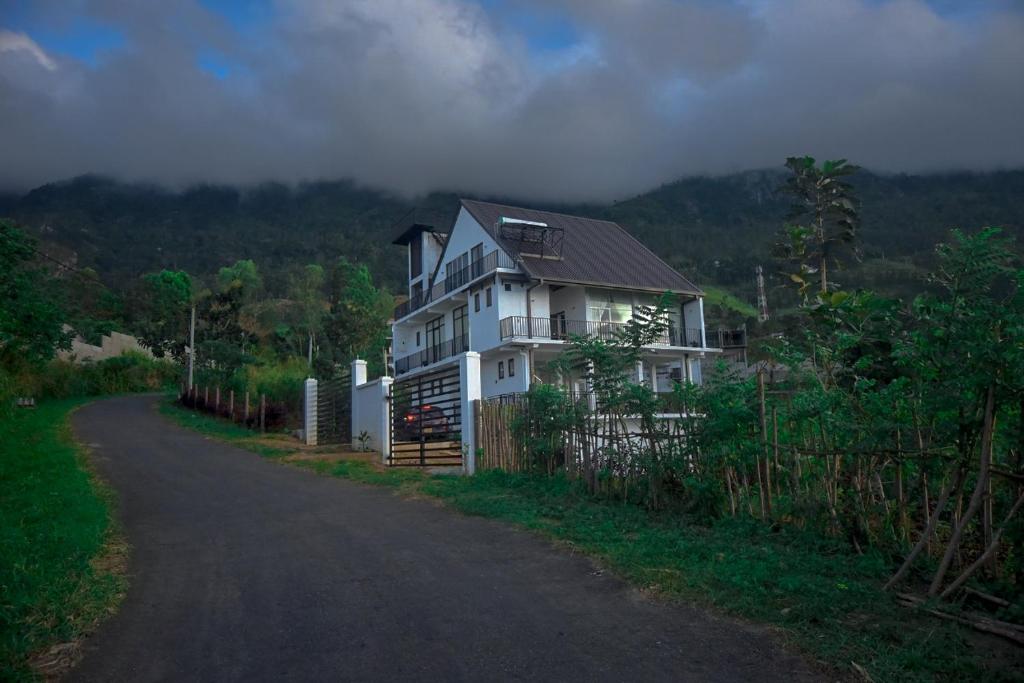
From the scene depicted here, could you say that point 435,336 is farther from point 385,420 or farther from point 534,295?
point 385,420

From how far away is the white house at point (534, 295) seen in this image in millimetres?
30156

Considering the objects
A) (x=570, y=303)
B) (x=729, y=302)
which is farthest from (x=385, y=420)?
(x=729, y=302)

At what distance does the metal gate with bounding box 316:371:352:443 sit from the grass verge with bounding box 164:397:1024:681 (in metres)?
11.6

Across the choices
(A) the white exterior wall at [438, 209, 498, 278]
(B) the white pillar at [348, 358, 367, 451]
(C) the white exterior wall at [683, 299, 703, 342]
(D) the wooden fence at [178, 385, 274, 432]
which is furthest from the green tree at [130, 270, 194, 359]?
(C) the white exterior wall at [683, 299, 703, 342]

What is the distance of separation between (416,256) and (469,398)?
28.0m

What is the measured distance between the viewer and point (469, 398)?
44.7ft

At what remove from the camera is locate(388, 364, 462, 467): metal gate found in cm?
1471

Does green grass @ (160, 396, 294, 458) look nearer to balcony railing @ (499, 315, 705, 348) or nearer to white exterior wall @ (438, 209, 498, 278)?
balcony railing @ (499, 315, 705, 348)

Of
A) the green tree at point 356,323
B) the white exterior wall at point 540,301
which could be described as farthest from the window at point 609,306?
the green tree at point 356,323

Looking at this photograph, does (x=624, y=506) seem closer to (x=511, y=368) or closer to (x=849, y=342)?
(x=849, y=342)

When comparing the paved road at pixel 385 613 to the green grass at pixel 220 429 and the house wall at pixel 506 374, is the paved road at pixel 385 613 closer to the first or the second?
the green grass at pixel 220 429

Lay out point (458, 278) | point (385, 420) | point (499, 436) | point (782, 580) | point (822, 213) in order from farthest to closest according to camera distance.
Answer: point (458, 278), point (822, 213), point (385, 420), point (499, 436), point (782, 580)

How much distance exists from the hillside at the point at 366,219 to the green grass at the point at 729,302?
186cm

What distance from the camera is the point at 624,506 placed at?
8852 mm
